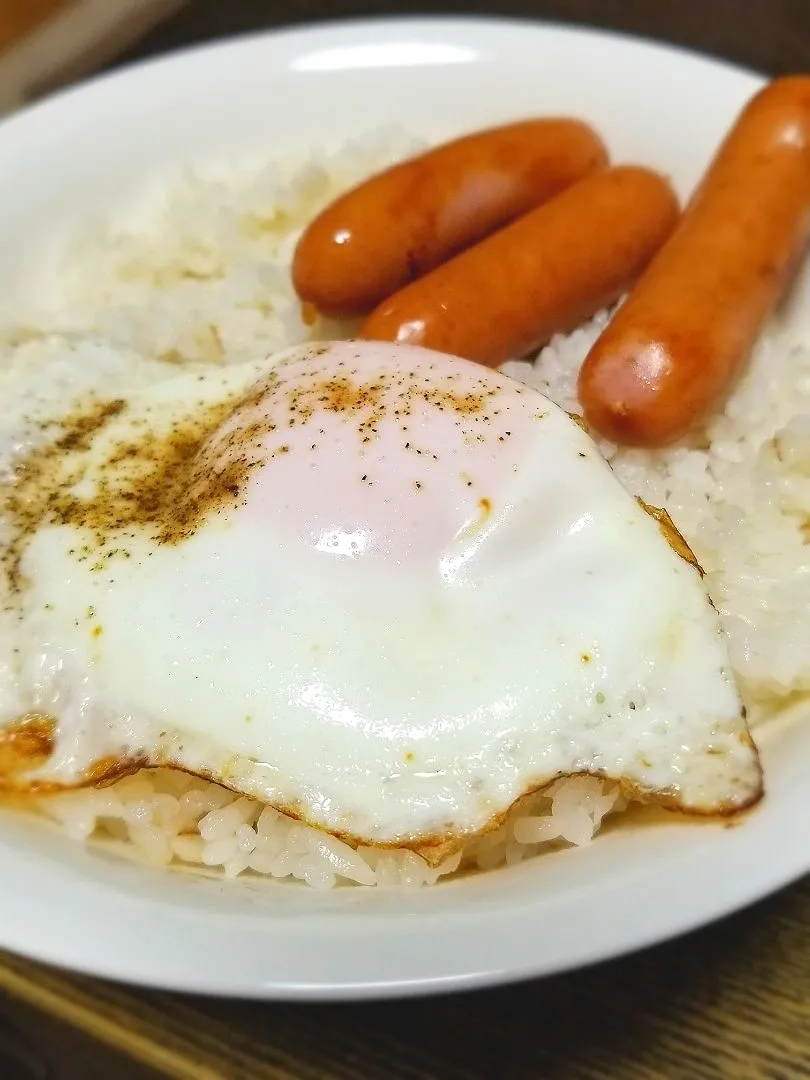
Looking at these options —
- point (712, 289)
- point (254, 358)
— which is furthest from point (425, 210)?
point (712, 289)

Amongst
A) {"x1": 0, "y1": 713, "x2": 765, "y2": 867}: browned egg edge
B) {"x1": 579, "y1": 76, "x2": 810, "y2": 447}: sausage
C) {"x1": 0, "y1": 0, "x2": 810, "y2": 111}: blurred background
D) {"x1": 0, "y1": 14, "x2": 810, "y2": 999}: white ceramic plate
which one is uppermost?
{"x1": 0, "y1": 0, "x2": 810, "y2": 111}: blurred background

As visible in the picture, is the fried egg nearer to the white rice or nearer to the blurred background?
the white rice

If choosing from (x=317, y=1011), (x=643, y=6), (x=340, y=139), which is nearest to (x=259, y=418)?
(x=317, y=1011)

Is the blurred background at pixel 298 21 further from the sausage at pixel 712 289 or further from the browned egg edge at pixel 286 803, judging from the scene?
the browned egg edge at pixel 286 803

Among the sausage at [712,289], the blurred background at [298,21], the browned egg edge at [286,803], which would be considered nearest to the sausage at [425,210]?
the sausage at [712,289]

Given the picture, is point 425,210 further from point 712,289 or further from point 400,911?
point 400,911

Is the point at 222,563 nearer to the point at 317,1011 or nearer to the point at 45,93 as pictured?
the point at 317,1011

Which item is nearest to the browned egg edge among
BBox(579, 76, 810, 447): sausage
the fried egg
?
the fried egg
